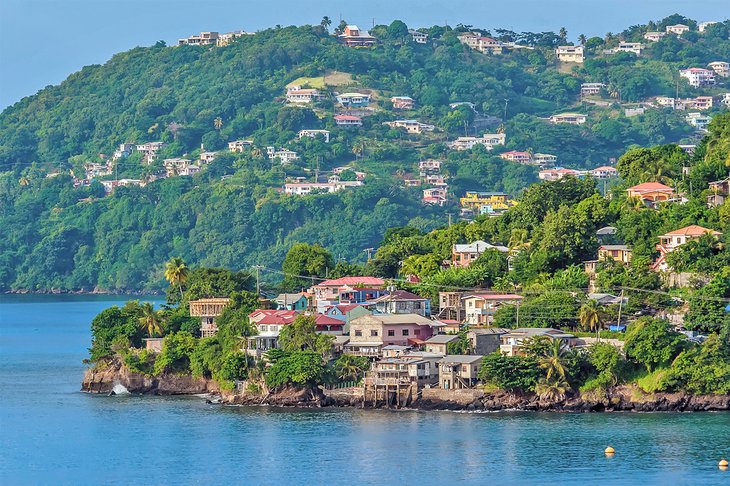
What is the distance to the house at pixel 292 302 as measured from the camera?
73.6 meters

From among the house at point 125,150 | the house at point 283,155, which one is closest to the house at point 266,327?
the house at point 283,155

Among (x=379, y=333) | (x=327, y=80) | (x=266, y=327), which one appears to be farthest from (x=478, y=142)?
(x=379, y=333)

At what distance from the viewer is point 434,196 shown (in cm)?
15350

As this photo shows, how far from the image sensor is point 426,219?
144 m

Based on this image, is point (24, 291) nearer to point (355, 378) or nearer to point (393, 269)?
point (393, 269)

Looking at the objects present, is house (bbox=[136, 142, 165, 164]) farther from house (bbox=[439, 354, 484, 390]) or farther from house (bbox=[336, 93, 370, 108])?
house (bbox=[439, 354, 484, 390])

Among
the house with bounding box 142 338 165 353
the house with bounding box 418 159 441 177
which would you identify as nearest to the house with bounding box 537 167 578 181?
the house with bounding box 418 159 441 177

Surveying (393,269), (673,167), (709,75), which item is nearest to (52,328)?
(393,269)

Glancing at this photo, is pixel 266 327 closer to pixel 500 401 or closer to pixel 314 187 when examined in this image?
pixel 500 401

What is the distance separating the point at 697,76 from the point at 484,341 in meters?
130

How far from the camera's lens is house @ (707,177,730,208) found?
74.3 meters

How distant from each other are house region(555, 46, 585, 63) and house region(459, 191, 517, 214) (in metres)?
44.9

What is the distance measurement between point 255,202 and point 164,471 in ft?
327

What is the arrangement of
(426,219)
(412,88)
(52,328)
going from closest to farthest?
(52,328), (426,219), (412,88)
